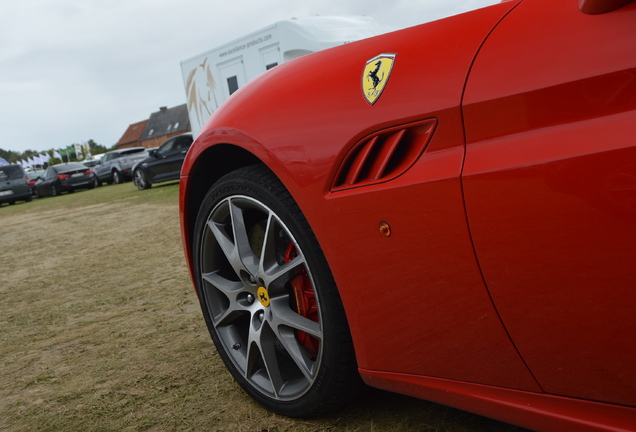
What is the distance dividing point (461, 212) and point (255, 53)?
12.1m

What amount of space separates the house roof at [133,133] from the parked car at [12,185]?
6742cm

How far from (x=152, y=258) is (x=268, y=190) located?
14.0 ft

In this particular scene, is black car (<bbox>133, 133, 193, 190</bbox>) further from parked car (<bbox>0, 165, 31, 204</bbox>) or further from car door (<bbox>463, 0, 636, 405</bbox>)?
car door (<bbox>463, 0, 636, 405</bbox>)

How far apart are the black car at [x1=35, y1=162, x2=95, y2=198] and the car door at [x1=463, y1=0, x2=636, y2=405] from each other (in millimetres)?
26495

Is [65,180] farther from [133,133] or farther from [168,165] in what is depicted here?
[133,133]

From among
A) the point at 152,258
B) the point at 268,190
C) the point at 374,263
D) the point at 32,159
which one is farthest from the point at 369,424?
the point at 32,159

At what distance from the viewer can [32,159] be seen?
60.7 metres

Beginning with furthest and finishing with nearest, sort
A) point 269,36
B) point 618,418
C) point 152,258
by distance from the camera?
point 269,36 → point 152,258 → point 618,418

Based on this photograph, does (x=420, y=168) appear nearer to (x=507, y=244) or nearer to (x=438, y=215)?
(x=438, y=215)

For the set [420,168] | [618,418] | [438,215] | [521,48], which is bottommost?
[618,418]

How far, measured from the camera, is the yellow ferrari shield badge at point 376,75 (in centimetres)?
156

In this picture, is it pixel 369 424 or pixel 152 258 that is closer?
pixel 369 424

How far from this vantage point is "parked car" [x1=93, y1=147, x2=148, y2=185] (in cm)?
2661

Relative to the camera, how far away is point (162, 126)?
82.4 metres
